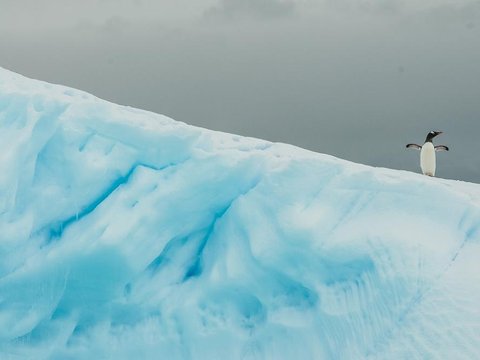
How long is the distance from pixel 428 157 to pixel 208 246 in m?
6.06

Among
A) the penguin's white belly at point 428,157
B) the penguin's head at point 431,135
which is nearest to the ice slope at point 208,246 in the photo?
the penguin's white belly at point 428,157

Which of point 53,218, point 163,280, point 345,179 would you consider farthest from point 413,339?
point 53,218

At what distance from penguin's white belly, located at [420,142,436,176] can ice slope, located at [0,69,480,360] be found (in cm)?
506

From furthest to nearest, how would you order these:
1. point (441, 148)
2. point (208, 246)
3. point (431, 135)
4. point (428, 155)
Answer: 1. point (441, 148)
2. point (431, 135)
3. point (428, 155)
4. point (208, 246)

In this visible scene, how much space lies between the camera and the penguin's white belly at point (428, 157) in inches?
498

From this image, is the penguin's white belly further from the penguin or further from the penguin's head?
the penguin's head

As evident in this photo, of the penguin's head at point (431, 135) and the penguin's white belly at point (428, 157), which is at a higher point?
the penguin's head at point (431, 135)

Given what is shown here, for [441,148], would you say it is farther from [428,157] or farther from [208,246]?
[208,246]

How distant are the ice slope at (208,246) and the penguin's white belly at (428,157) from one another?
199 inches

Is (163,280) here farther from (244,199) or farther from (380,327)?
(380,327)

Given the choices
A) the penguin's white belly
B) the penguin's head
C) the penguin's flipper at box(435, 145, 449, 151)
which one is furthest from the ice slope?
the penguin's flipper at box(435, 145, 449, 151)

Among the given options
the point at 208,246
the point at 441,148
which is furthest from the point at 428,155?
the point at 208,246

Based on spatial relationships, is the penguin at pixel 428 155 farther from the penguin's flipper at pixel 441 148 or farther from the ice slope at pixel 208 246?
the ice slope at pixel 208 246

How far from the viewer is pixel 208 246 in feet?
25.0
